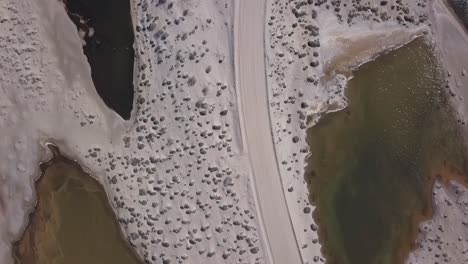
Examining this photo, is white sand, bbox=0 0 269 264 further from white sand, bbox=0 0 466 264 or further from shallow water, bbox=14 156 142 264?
shallow water, bbox=14 156 142 264

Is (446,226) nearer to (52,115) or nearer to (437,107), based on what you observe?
(437,107)

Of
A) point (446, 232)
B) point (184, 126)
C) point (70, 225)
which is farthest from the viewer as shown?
point (446, 232)

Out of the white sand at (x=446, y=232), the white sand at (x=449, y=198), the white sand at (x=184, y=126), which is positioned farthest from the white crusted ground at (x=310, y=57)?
the white sand at (x=446, y=232)

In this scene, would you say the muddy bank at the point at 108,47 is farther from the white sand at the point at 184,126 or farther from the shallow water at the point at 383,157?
the shallow water at the point at 383,157

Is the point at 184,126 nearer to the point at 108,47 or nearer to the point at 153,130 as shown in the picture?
the point at 153,130

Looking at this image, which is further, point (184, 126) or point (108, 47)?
point (108, 47)

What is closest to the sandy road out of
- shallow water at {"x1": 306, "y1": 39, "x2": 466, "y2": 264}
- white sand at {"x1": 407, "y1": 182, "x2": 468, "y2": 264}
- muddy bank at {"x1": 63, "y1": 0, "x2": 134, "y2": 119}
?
shallow water at {"x1": 306, "y1": 39, "x2": 466, "y2": 264}

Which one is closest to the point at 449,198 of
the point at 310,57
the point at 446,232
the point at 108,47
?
the point at 446,232
